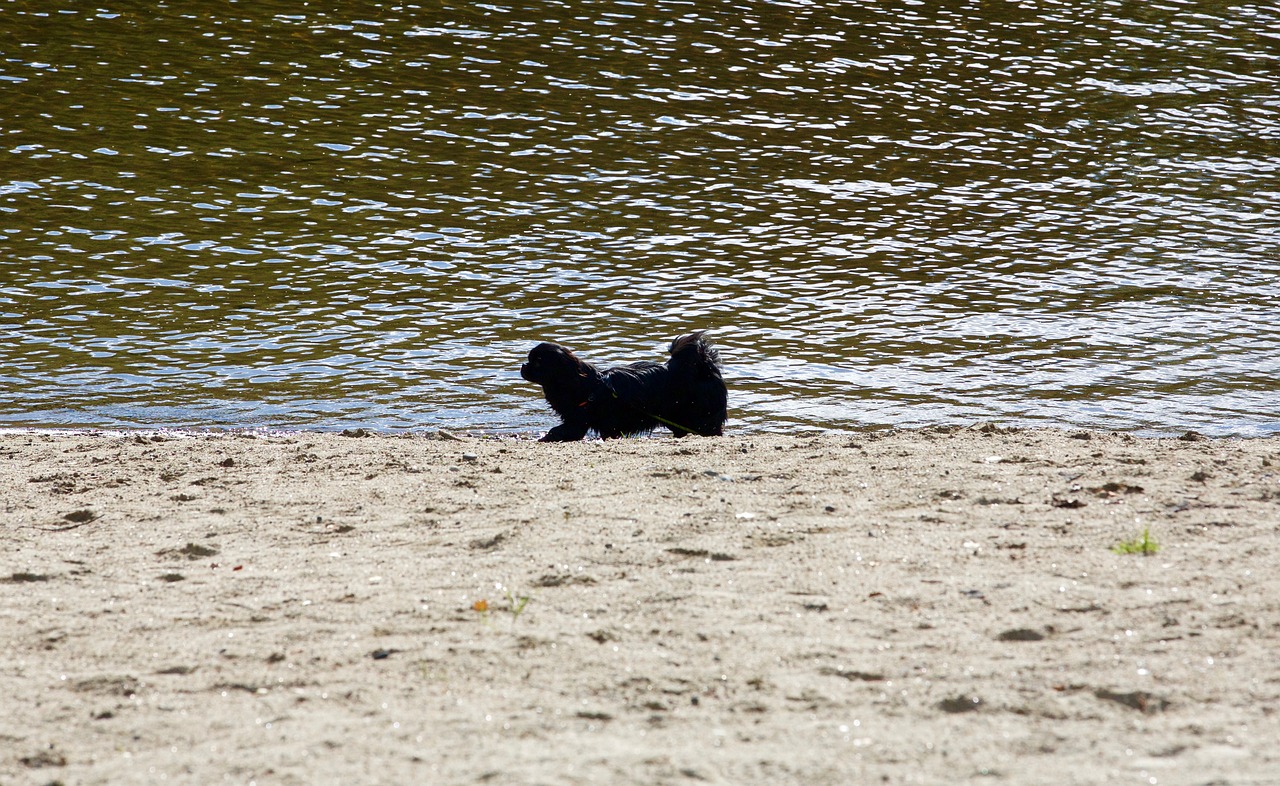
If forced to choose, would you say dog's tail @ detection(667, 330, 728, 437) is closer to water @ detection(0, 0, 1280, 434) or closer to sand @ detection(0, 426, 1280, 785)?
water @ detection(0, 0, 1280, 434)

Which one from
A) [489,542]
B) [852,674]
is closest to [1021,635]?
[852,674]

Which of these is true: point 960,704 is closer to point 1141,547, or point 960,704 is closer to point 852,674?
point 852,674

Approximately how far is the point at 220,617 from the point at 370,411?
5281mm

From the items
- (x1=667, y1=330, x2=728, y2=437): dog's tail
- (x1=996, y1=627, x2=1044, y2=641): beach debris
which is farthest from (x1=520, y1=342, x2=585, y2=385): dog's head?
(x1=996, y1=627, x2=1044, y2=641): beach debris

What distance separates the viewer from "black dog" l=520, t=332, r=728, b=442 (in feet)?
31.9

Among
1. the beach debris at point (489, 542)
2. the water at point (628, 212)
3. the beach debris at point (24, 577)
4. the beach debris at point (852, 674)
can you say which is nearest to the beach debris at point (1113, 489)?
the beach debris at point (852, 674)

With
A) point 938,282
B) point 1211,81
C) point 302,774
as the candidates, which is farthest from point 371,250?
point 1211,81

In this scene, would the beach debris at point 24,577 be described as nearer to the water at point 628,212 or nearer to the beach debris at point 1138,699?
the water at point 628,212

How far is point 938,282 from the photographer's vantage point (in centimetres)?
1384

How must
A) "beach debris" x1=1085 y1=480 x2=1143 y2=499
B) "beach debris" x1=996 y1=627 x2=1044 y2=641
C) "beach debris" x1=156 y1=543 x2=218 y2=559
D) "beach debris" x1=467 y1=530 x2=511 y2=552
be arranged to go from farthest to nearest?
"beach debris" x1=1085 y1=480 x2=1143 y2=499
"beach debris" x1=156 y1=543 x2=218 y2=559
"beach debris" x1=467 y1=530 x2=511 y2=552
"beach debris" x1=996 y1=627 x2=1044 y2=641

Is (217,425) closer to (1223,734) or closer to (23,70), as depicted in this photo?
(1223,734)

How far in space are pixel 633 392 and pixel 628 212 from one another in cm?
618

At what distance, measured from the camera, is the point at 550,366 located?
31.7 feet

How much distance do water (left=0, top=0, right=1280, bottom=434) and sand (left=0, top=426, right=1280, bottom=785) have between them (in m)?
3.26
